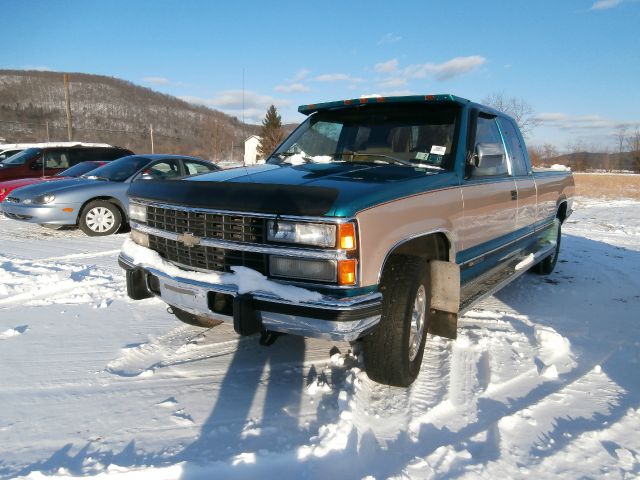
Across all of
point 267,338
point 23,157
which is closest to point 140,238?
point 267,338

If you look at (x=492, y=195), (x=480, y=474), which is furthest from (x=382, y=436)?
(x=492, y=195)

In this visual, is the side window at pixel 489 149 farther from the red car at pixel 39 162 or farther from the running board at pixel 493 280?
the red car at pixel 39 162

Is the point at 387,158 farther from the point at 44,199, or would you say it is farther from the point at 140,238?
the point at 44,199

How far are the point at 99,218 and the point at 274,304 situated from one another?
6.87 metres

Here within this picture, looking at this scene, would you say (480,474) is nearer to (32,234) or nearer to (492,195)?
(492,195)

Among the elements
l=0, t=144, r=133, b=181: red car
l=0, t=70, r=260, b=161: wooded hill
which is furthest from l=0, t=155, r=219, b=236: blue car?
l=0, t=70, r=260, b=161: wooded hill

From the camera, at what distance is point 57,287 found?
4898 mm

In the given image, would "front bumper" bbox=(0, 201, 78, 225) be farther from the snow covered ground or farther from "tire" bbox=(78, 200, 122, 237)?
the snow covered ground

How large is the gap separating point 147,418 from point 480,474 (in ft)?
5.64

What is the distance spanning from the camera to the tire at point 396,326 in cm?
275

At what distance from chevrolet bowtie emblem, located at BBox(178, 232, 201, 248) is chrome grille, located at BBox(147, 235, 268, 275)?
32mm

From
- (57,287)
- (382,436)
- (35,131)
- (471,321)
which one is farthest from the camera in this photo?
(35,131)

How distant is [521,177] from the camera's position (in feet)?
15.7

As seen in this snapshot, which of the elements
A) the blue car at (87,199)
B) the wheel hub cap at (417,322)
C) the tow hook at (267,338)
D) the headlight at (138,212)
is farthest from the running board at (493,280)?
the blue car at (87,199)
